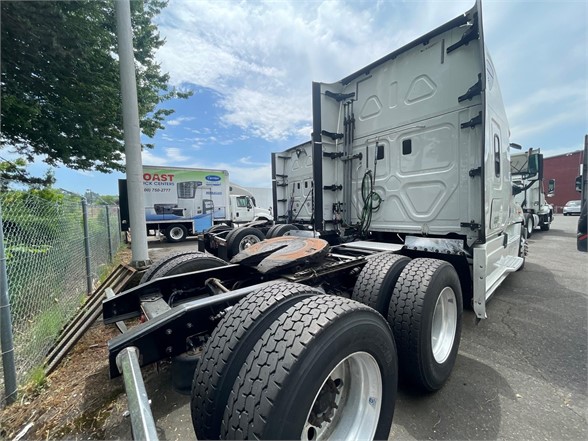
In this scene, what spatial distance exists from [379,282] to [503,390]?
4.60 ft

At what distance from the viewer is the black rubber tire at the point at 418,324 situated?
7.07 feet

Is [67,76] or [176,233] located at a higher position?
[67,76]

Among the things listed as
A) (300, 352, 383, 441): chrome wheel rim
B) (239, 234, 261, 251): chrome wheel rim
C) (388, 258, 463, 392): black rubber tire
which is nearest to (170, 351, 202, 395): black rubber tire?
(300, 352, 383, 441): chrome wheel rim

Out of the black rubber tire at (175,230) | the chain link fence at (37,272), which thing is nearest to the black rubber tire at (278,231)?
the chain link fence at (37,272)

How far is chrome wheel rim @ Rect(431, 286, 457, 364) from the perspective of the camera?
2.57m

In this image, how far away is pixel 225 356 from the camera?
1364 mm

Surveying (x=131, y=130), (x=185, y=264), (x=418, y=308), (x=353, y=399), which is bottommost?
(x=353, y=399)

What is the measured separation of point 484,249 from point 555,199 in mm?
49894

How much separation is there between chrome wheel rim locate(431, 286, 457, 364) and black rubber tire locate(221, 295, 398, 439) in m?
1.41

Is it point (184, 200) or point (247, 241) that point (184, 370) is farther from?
point (184, 200)

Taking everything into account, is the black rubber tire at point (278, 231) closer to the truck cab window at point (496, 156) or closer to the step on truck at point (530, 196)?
the truck cab window at point (496, 156)

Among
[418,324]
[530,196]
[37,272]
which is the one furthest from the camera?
[530,196]

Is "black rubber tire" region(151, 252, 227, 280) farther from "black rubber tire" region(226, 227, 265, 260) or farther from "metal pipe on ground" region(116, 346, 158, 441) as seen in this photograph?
"black rubber tire" region(226, 227, 265, 260)

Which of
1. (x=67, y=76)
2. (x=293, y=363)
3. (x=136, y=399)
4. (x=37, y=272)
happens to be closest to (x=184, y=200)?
(x=67, y=76)
